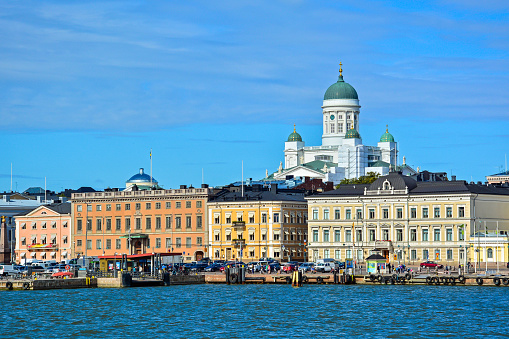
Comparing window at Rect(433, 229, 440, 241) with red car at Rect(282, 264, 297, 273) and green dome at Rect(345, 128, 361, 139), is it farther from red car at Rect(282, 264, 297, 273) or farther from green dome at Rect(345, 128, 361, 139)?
green dome at Rect(345, 128, 361, 139)

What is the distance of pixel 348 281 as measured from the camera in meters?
106

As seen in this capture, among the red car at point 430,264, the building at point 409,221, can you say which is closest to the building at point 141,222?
the building at point 409,221

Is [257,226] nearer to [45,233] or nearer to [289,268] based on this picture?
[289,268]

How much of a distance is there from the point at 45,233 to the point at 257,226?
3228 centimetres

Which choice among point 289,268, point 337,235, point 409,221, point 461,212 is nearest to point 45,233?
point 337,235

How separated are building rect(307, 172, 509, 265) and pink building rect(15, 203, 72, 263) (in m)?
36.7

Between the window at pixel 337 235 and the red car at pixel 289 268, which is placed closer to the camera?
the red car at pixel 289 268

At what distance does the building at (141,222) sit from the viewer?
14225 centimetres

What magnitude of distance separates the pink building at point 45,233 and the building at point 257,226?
74.4 feet

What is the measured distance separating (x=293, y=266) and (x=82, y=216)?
4130 cm

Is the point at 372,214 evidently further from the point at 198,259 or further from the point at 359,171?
the point at 359,171

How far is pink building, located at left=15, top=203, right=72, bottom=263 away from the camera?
Answer: 504 feet

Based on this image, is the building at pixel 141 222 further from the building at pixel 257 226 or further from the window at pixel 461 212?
the window at pixel 461 212

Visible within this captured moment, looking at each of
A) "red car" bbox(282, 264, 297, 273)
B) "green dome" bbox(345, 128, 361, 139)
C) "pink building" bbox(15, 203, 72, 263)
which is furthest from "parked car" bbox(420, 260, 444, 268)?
"green dome" bbox(345, 128, 361, 139)
